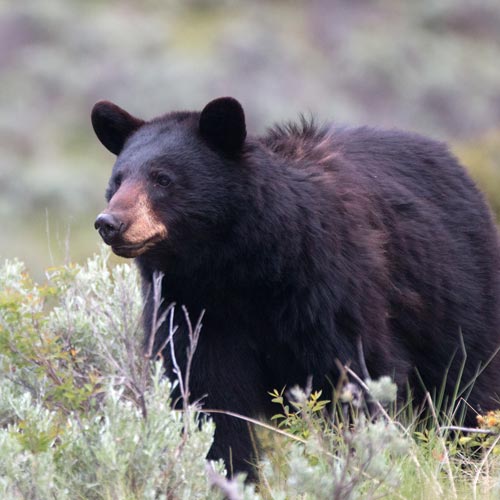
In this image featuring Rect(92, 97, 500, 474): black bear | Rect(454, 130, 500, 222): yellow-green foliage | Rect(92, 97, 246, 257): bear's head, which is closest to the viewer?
Rect(92, 97, 246, 257): bear's head

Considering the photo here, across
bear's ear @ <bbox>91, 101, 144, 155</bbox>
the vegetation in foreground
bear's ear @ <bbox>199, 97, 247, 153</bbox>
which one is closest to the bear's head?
bear's ear @ <bbox>199, 97, 247, 153</bbox>

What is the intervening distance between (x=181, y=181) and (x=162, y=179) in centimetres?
7

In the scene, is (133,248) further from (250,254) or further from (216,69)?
(216,69)

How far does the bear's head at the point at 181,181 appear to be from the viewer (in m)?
4.64

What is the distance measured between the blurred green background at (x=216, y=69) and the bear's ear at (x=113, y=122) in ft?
69.4

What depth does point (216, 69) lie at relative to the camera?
33.4 metres

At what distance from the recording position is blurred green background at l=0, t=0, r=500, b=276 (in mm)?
30703

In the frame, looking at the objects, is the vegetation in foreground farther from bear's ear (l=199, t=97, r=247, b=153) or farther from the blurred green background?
the blurred green background

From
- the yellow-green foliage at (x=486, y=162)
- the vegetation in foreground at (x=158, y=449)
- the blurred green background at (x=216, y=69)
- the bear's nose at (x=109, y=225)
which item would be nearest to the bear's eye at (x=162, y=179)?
the bear's nose at (x=109, y=225)

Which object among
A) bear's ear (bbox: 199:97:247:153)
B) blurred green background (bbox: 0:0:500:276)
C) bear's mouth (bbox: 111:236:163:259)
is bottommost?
blurred green background (bbox: 0:0:500:276)

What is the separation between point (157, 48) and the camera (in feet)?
117

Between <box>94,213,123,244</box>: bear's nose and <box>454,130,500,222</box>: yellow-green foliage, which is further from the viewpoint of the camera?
<box>454,130,500,222</box>: yellow-green foliage

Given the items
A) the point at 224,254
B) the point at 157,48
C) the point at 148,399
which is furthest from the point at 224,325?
the point at 157,48

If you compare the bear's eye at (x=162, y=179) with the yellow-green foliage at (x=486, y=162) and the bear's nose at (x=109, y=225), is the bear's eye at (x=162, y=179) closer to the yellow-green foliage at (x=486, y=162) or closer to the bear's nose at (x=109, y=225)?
the bear's nose at (x=109, y=225)
